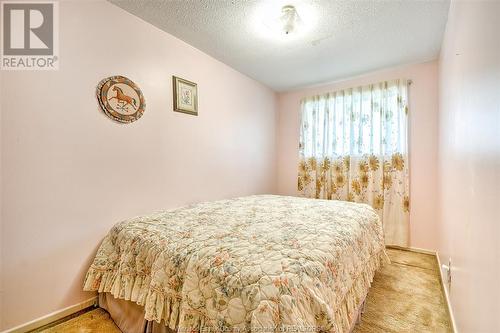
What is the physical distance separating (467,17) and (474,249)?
1.19 m

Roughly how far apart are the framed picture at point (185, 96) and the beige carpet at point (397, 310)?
1876 millimetres

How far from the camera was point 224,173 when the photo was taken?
285 cm

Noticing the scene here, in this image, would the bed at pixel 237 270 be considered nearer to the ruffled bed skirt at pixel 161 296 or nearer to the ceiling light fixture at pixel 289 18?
the ruffled bed skirt at pixel 161 296

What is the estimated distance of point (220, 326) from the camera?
2.77 feet

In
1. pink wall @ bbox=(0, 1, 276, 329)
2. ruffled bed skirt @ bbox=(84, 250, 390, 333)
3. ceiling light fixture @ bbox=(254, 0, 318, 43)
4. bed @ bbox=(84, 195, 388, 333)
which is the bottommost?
ruffled bed skirt @ bbox=(84, 250, 390, 333)

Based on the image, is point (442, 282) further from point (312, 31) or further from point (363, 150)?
point (312, 31)

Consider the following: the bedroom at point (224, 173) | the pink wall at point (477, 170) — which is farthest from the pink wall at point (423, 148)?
the pink wall at point (477, 170)

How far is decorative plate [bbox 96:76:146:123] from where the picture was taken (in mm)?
1732

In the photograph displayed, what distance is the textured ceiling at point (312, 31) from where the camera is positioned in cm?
177

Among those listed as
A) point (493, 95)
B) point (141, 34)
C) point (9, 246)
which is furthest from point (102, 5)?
point (493, 95)

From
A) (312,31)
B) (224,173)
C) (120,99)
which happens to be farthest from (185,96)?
(312,31)

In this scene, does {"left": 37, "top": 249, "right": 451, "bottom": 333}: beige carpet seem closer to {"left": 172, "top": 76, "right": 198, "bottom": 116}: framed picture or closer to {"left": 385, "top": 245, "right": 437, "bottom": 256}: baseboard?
{"left": 385, "top": 245, "right": 437, "bottom": 256}: baseboard

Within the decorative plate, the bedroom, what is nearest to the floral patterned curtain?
the bedroom

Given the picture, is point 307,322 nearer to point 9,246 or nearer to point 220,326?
point 220,326
